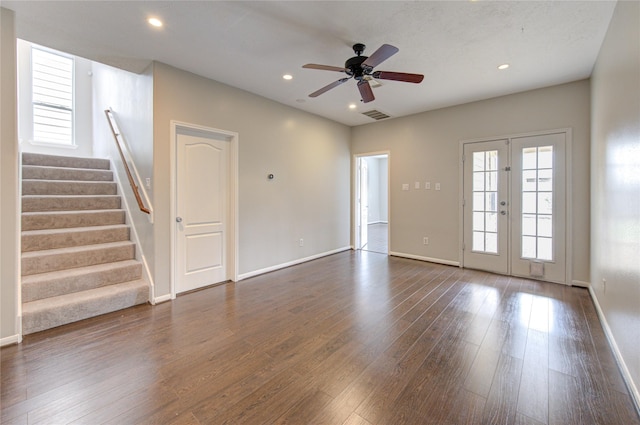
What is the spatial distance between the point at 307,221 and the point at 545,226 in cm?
376

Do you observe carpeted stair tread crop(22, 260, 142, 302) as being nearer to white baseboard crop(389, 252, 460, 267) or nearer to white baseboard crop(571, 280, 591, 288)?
white baseboard crop(389, 252, 460, 267)

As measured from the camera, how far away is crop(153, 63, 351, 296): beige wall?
3307 millimetres

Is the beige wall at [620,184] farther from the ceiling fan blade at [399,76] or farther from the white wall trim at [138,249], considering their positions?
the white wall trim at [138,249]

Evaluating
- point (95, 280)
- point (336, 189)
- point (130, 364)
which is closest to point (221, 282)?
point (95, 280)

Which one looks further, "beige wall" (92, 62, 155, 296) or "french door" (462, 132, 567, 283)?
"french door" (462, 132, 567, 283)

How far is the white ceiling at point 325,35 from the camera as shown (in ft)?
7.54

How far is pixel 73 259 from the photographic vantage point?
311cm

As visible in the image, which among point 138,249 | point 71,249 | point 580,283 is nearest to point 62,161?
point 71,249

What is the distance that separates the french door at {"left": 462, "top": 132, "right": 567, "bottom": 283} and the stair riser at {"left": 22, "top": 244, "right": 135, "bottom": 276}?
5.16m

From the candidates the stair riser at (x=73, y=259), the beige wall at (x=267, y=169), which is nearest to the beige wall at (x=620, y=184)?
the beige wall at (x=267, y=169)

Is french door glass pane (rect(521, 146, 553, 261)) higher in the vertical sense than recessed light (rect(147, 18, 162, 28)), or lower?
lower

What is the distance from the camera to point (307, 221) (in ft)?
17.3

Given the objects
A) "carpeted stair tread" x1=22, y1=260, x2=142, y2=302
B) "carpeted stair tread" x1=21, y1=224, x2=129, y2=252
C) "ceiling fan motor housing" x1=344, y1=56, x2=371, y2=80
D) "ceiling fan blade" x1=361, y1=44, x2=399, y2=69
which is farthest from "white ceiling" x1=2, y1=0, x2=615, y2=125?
"carpeted stair tread" x1=22, y1=260, x2=142, y2=302

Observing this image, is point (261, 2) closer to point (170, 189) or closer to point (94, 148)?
point (170, 189)
